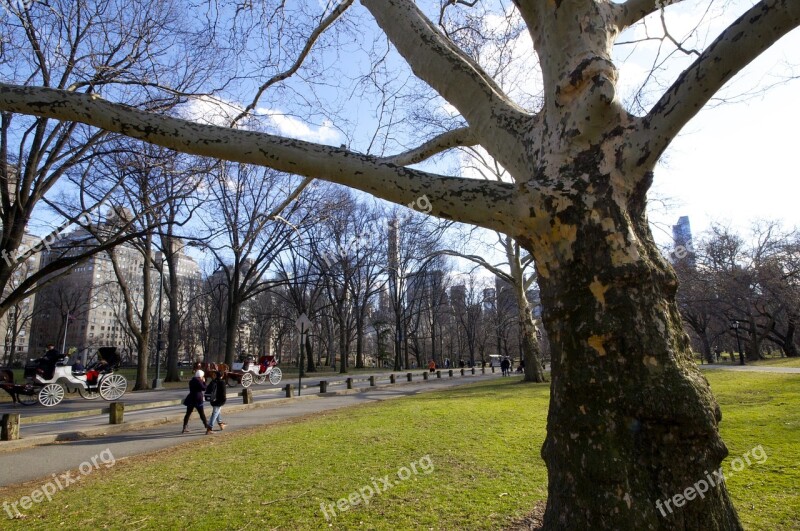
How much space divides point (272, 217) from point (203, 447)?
5.58 meters

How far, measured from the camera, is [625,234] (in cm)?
236

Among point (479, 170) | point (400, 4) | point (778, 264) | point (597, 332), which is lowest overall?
point (597, 332)

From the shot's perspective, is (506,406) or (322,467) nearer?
(322,467)

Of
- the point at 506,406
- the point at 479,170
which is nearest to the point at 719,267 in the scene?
the point at 479,170

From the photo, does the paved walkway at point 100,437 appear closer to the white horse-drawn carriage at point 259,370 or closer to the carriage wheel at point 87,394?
the carriage wheel at point 87,394

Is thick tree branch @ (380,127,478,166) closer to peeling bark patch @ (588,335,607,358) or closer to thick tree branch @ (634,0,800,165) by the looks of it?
thick tree branch @ (634,0,800,165)

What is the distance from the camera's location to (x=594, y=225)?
2.36 meters

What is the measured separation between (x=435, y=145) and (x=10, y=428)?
10658 mm

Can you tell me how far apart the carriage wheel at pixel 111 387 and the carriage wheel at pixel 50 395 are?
1.76 meters

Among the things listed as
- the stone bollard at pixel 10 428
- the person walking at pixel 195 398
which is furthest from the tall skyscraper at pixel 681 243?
the stone bollard at pixel 10 428

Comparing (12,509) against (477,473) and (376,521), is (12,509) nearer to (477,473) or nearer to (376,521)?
(376,521)

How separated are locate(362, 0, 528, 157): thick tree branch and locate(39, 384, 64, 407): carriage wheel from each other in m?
17.8

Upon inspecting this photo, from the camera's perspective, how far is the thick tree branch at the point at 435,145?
13.4 feet

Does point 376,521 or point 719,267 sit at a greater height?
point 719,267
